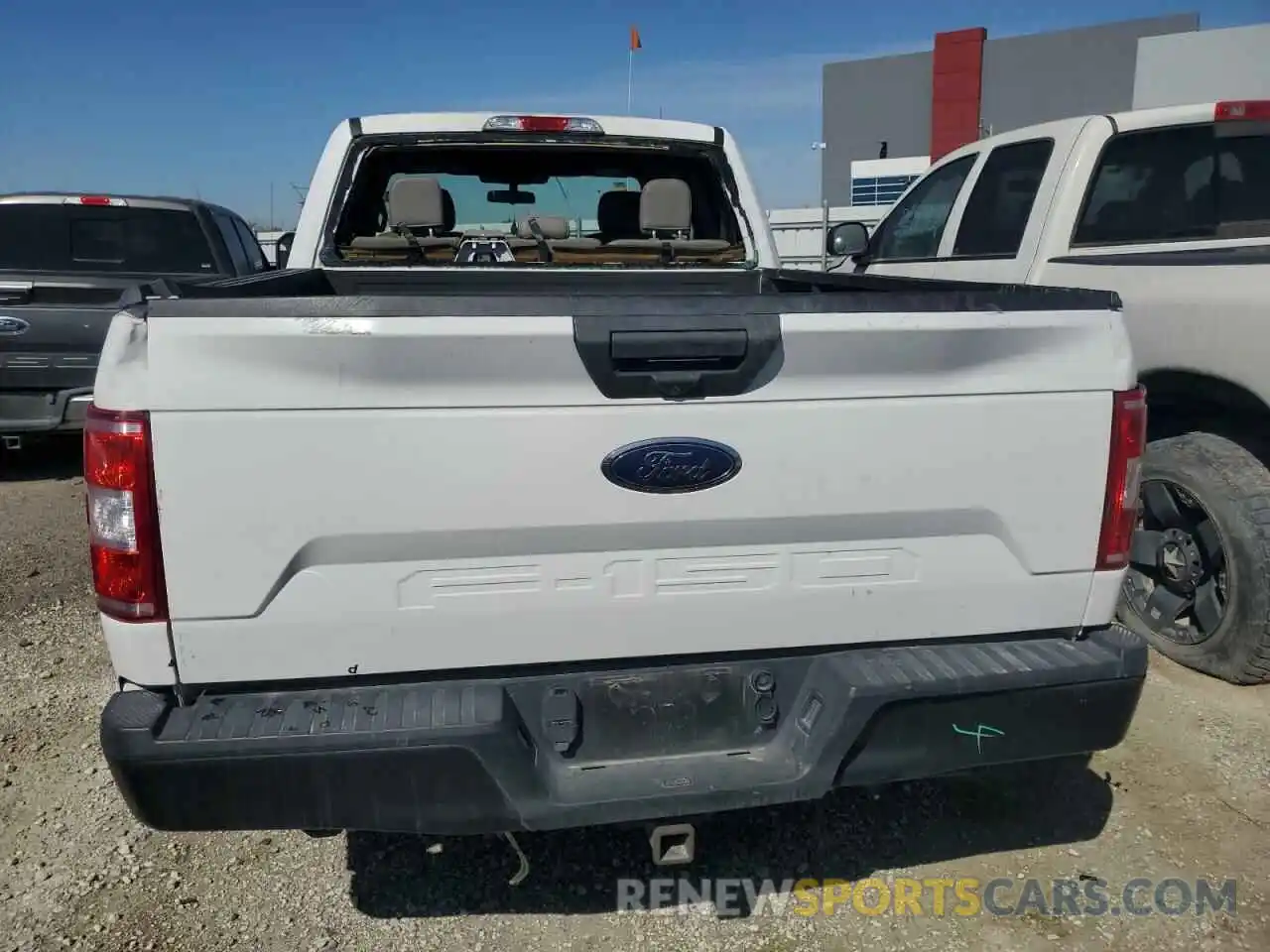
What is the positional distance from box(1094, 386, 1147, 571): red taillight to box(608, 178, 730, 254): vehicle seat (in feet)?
7.91

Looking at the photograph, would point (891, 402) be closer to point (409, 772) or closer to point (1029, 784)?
point (409, 772)

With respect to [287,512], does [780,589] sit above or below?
below

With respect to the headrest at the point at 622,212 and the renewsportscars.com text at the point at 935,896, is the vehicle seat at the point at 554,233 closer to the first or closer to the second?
the headrest at the point at 622,212

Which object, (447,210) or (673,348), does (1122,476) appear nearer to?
(673,348)

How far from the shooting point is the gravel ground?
8.93 feet

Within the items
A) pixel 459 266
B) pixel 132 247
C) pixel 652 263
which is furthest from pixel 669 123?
pixel 132 247

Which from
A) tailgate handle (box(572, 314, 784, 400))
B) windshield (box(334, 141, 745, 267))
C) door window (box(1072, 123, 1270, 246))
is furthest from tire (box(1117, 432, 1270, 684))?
tailgate handle (box(572, 314, 784, 400))

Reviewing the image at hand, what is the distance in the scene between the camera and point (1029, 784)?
3457 millimetres

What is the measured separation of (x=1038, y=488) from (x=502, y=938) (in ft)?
5.84

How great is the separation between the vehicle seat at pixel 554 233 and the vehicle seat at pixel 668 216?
28 cm

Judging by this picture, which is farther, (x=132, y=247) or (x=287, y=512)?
(x=132, y=247)

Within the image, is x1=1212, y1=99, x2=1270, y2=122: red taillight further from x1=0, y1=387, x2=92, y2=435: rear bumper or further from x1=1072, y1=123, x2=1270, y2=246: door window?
x1=0, y1=387, x2=92, y2=435: rear bumper

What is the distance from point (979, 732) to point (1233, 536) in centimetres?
211

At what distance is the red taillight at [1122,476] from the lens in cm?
234
